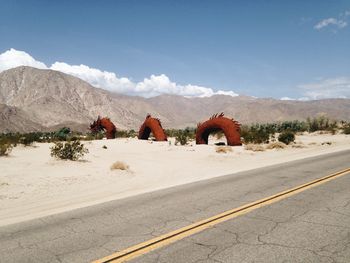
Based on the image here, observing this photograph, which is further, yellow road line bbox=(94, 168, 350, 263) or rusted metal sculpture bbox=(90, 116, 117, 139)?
rusted metal sculpture bbox=(90, 116, 117, 139)

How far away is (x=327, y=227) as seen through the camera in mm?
6809

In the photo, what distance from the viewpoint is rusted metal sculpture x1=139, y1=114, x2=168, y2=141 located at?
34.6m

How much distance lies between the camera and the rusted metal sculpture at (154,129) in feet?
113

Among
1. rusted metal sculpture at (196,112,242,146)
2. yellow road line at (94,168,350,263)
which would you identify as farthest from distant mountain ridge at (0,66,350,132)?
yellow road line at (94,168,350,263)

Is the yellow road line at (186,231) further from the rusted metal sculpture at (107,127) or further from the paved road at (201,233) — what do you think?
the rusted metal sculpture at (107,127)

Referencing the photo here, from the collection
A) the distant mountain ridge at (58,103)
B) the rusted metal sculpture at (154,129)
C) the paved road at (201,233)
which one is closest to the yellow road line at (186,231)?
the paved road at (201,233)

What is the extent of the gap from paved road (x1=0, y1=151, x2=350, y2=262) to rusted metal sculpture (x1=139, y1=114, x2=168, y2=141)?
24.1 metres

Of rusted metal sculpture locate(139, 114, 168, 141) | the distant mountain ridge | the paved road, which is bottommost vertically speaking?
the paved road

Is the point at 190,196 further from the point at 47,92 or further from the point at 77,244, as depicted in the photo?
the point at 47,92

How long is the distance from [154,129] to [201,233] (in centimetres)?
2899

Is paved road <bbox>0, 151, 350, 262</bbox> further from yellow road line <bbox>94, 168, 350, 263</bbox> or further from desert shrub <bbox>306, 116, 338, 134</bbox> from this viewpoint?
desert shrub <bbox>306, 116, 338, 134</bbox>

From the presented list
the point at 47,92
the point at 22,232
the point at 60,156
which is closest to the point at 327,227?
the point at 22,232

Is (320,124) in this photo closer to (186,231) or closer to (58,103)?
(186,231)

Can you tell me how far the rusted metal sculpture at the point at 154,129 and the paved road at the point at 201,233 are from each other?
24.1 meters
